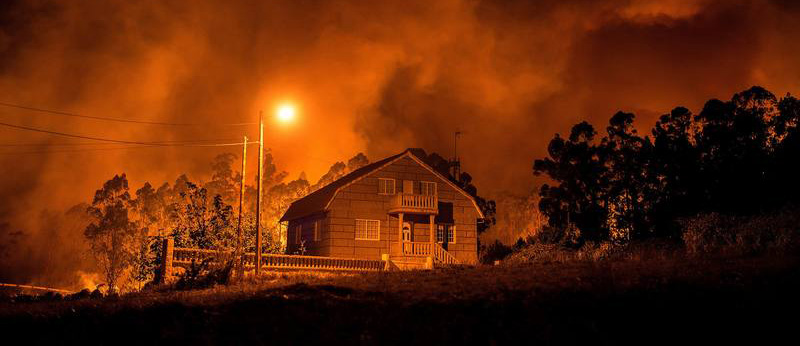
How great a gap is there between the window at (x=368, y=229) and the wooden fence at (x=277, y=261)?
6.10 m

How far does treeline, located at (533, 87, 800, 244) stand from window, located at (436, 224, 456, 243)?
633 cm

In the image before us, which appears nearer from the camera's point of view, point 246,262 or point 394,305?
point 394,305

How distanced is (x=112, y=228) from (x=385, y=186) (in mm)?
73659

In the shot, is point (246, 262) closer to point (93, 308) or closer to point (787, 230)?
point (93, 308)

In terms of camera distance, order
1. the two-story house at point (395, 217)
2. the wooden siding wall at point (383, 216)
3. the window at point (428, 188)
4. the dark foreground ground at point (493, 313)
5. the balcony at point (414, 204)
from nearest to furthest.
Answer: the dark foreground ground at point (493, 313)
the two-story house at point (395, 217)
the wooden siding wall at point (383, 216)
the balcony at point (414, 204)
the window at point (428, 188)

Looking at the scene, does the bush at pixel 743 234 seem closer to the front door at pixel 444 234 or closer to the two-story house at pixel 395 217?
the two-story house at pixel 395 217

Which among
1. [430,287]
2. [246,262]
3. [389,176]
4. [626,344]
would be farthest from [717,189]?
[626,344]

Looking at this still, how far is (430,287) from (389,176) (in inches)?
1242

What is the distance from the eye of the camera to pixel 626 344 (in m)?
13.9

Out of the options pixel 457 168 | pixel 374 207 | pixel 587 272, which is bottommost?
pixel 587 272

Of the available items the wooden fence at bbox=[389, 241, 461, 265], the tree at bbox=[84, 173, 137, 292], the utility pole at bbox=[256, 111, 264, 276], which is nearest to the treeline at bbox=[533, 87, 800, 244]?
the wooden fence at bbox=[389, 241, 461, 265]

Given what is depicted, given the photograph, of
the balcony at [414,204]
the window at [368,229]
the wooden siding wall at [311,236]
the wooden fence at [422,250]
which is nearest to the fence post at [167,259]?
the wooden siding wall at [311,236]

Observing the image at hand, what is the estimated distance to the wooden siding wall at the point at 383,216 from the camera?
159 feet

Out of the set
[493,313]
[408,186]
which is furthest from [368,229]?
[493,313]
